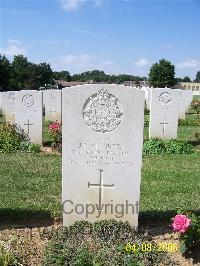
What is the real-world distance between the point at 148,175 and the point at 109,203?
12.4 ft

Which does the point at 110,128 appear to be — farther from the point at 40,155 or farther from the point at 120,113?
the point at 40,155

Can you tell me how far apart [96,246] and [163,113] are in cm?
935

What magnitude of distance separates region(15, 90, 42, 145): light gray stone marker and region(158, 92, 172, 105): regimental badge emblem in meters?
3.95

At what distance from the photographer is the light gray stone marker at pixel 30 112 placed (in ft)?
41.9

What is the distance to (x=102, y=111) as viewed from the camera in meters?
5.51

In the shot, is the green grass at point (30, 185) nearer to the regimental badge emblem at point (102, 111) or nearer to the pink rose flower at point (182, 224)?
the regimental badge emblem at point (102, 111)

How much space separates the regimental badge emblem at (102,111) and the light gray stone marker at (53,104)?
14940 mm

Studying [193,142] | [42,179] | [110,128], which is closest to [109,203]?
[110,128]

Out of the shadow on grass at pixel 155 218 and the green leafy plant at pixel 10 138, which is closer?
the shadow on grass at pixel 155 218

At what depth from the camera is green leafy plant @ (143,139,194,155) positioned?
40.9 ft

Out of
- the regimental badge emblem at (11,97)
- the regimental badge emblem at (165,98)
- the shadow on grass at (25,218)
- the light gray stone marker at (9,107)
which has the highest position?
the regimental badge emblem at (165,98)

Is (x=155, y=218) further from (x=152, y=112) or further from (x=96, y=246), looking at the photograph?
(x=152, y=112)
